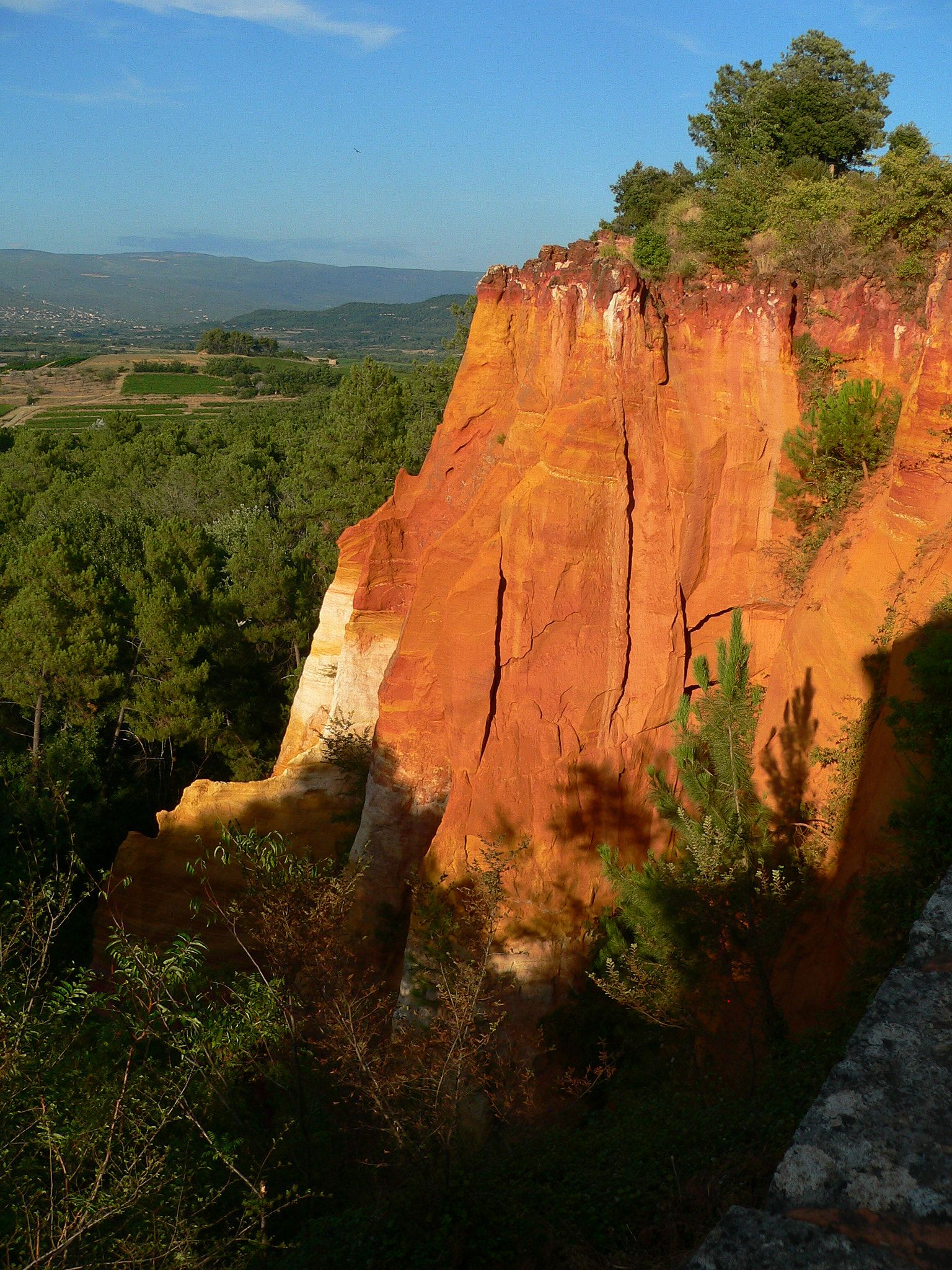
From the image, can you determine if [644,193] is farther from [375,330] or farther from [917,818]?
[375,330]

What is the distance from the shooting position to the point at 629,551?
34.7 feet

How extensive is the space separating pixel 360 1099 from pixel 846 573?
790cm

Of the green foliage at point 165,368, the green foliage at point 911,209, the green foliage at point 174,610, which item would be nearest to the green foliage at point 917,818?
the green foliage at point 911,209

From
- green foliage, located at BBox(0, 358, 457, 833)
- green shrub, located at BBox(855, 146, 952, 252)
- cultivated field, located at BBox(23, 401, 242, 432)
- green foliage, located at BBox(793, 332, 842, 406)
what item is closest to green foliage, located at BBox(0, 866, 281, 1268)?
green foliage, located at BBox(0, 358, 457, 833)

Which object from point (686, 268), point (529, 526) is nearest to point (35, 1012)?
point (529, 526)

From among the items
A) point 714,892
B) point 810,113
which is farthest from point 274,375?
point 714,892

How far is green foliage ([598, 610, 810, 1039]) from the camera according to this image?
7980 millimetres

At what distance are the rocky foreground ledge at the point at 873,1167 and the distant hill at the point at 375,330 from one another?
10906 cm

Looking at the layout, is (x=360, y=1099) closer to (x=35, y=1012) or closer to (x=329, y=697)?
(x=35, y=1012)

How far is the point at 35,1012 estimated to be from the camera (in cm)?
789

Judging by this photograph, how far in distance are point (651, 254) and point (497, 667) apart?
6.34 m

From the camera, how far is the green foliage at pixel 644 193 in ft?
50.1

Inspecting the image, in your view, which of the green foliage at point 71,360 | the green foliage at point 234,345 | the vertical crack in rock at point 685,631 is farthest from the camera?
the green foliage at point 234,345

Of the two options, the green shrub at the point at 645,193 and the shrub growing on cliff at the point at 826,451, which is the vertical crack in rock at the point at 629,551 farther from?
the green shrub at the point at 645,193
